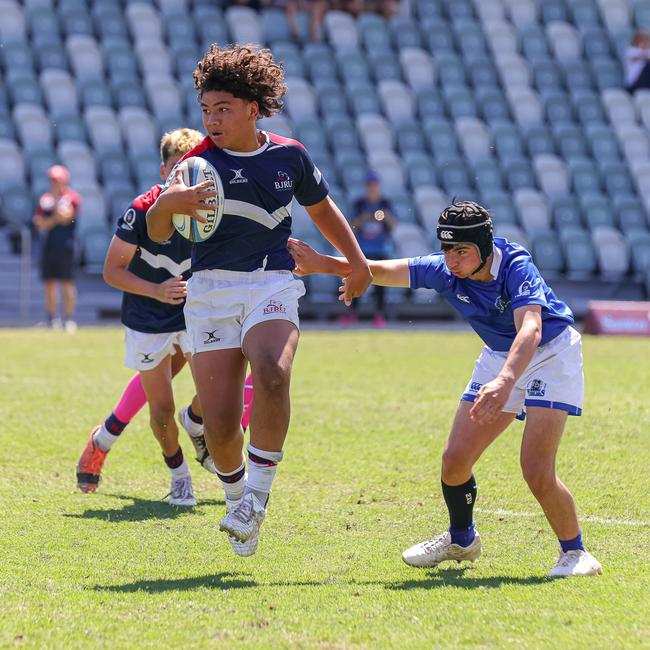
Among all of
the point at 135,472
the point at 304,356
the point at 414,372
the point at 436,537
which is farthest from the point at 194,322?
the point at 304,356

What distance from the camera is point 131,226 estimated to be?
7.22m

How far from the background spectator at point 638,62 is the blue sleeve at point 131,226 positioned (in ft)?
62.2

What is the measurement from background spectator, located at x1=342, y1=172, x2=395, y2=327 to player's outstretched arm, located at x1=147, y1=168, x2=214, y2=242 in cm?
1332

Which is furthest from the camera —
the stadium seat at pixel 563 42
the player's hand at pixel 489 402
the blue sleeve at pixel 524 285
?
the stadium seat at pixel 563 42

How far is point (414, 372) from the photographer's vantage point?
13352mm

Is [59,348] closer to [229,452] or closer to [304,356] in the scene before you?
[304,356]

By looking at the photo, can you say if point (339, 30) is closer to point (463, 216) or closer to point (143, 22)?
point (143, 22)

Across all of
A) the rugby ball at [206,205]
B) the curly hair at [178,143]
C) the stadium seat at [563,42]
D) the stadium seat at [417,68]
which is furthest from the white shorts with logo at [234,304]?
the stadium seat at [563,42]

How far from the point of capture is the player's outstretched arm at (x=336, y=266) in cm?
600

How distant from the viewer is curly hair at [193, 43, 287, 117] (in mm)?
5828

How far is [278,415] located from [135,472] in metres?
2.94

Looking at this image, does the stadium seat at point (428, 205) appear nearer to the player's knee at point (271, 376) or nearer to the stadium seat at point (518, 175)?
the stadium seat at point (518, 175)

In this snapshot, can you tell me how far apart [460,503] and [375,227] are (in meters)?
13.8

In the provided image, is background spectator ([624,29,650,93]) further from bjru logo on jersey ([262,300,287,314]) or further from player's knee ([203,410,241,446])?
player's knee ([203,410,241,446])
